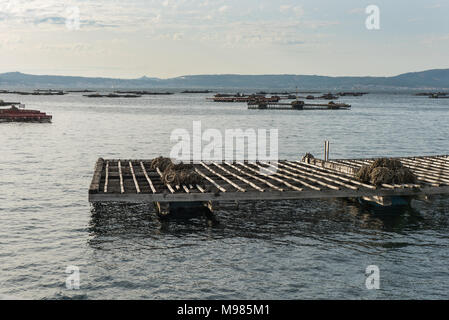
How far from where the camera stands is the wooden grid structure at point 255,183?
808 inches

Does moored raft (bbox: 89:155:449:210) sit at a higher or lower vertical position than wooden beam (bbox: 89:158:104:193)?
lower

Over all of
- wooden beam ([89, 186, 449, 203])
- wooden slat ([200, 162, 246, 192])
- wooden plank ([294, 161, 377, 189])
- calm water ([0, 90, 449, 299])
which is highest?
wooden slat ([200, 162, 246, 192])

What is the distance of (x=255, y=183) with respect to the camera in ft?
75.6

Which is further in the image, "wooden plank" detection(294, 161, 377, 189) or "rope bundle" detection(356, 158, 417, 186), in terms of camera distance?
"rope bundle" detection(356, 158, 417, 186)

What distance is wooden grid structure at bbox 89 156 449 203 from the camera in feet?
67.4

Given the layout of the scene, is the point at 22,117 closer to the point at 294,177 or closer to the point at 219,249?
the point at 294,177

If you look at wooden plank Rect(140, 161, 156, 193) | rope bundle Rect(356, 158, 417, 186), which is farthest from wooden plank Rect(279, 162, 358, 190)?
wooden plank Rect(140, 161, 156, 193)

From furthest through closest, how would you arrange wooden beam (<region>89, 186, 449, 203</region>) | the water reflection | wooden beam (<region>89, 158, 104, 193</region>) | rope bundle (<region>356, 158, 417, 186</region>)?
rope bundle (<region>356, 158, 417, 186</region>)
wooden beam (<region>89, 158, 104, 193</region>)
wooden beam (<region>89, 186, 449, 203</region>)
the water reflection

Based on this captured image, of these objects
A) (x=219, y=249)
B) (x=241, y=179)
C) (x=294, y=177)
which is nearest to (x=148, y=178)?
(x=241, y=179)

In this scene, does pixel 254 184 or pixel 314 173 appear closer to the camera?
pixel 254 184

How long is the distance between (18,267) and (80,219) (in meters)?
5.81

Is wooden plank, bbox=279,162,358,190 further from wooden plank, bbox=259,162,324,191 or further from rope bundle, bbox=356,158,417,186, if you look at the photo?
rope bundle, bbox=356,158,417,186
